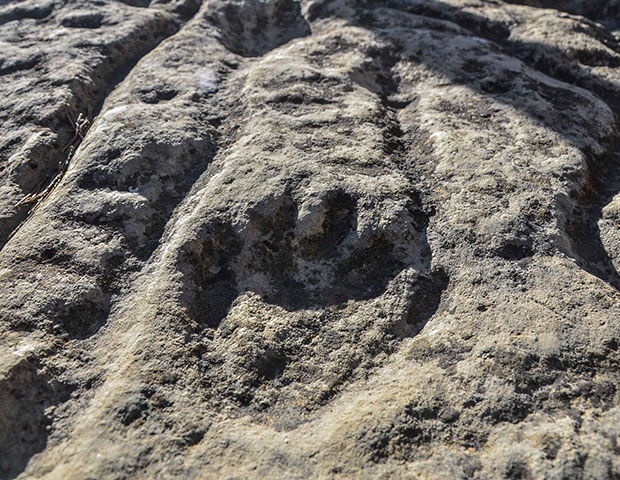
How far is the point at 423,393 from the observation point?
5.05 ft

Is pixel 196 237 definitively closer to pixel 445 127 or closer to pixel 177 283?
pixel 177 283

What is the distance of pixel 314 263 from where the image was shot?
2010mm

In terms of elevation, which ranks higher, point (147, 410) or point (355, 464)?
point (355, 464)

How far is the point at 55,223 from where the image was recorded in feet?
6.94

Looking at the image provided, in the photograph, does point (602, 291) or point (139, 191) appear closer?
point (602, 291)

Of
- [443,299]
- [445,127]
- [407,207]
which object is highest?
[445,127]

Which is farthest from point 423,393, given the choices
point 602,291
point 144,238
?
point 144,238

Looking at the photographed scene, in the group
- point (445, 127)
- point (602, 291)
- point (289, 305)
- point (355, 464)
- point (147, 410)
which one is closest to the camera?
point (355, 464)

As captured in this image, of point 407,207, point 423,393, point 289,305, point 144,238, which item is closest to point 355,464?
point 423,393

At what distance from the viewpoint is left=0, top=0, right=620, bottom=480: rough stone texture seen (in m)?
1.46

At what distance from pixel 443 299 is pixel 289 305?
0.61 metres

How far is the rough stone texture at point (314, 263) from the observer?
146 cm

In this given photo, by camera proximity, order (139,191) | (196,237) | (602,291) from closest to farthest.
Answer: (602,291) → (196,237) → (139,191)

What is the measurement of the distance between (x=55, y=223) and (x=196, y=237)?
66 cm
